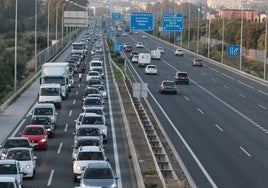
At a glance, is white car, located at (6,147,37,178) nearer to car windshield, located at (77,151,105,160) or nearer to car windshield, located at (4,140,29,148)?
car windshield, located at (77,151,105,160)

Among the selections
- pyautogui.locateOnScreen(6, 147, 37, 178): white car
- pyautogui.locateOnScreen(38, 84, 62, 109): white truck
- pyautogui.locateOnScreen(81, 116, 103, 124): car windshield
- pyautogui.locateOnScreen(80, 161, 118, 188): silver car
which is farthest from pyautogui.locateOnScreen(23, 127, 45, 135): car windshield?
pyautogui.locateOnScreen(38, 84, 62, 109): white truck

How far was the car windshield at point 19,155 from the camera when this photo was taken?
26859 mm

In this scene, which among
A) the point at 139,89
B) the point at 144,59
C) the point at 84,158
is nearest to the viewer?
the point at 84,158

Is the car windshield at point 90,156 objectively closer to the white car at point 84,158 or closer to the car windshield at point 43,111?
the white car at point 84,158

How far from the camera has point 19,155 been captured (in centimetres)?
2705

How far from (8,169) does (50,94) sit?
86.9 ft

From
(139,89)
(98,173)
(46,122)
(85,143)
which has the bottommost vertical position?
(46,122)

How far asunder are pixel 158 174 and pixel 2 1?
160228mm

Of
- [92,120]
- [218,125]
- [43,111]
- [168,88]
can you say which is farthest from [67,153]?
[168,88]

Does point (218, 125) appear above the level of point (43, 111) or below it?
below

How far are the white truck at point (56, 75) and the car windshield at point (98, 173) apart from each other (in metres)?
32.1

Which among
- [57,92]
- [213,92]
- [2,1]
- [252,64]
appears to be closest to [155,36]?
[2,1]

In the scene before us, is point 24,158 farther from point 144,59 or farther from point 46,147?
point 144,59

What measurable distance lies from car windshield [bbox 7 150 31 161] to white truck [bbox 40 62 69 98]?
28.0 meters
